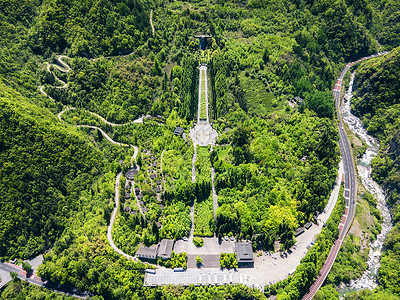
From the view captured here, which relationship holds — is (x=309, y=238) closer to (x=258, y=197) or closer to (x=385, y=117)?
(x=258, y=197)

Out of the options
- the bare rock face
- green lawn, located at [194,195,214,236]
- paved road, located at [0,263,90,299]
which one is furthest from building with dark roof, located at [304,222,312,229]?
paved road, located at [0,263,90,299]

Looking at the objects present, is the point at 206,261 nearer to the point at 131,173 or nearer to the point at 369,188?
the point at 131,173

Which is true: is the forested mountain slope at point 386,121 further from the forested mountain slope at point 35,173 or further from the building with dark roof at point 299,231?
the forested mountain slope at point 35,173

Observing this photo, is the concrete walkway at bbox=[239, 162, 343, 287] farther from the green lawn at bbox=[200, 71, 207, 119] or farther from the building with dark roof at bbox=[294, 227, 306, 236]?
the green lawn at bbox=[200, 71, 207, 119]

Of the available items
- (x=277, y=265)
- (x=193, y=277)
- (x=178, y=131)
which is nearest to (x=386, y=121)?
(x=277, y=265)

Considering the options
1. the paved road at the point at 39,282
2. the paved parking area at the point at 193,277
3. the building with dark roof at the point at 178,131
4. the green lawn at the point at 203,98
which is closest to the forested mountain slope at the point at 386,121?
the paved parking area at the point at 193,277
